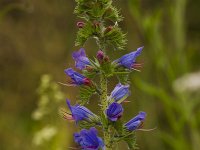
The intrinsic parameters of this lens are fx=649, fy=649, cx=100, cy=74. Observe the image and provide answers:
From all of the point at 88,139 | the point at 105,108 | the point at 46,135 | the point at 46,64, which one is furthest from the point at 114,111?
the point at 46,64

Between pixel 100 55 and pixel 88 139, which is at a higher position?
pixel 100 55

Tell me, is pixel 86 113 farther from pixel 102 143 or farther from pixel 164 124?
pixel 164 124

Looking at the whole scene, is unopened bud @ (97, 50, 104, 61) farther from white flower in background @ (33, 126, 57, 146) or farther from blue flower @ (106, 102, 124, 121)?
white flower in background @ (33, 126, 57, 146)

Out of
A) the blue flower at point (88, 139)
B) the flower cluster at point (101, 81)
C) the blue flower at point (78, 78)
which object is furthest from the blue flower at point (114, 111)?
the blue flower at point (78, 78)

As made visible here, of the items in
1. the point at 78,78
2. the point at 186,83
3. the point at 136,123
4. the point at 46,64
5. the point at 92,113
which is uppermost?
the point at 46,64

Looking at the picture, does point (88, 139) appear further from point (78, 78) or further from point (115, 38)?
point (115, 38)

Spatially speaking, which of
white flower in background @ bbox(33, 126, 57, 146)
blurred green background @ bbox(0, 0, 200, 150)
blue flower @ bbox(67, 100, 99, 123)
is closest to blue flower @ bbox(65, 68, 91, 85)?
blue flower @ bbox(67, 100, 99, 123)

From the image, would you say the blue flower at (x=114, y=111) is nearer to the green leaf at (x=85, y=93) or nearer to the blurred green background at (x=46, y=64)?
the green leaf at (x=85, y=93)
